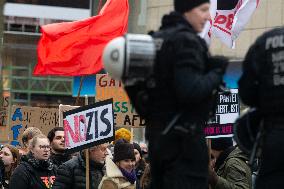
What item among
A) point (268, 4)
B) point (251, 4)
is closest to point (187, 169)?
point (251, 4)

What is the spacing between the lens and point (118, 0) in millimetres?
14125

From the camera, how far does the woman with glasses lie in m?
10.4

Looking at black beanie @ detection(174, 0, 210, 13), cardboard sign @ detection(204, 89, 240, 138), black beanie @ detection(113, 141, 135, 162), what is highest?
black beanie @ detection(174, 0, 210, 13)

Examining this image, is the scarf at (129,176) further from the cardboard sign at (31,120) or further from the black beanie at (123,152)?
the cardboard sign at (31,120)

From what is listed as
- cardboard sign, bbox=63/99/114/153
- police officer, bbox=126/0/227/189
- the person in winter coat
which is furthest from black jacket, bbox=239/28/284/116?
cardboard sign, bbox=63/99/114/153

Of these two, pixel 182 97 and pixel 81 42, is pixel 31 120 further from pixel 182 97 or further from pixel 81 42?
pixel 182 97

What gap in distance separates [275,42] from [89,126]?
3962mm

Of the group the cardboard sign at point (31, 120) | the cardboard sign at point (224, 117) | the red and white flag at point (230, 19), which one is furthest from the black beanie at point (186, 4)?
the cardboard sign at point (31, 120)

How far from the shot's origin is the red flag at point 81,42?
13969 millimetres

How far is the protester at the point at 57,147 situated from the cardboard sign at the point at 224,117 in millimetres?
2176

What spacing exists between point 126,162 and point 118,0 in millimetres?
4669

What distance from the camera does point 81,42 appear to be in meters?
14.0

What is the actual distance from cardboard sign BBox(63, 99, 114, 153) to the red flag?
3.57 meters

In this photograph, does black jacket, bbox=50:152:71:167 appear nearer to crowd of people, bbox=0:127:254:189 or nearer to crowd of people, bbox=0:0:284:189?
crowd of people, bbox=0:127:254:189
